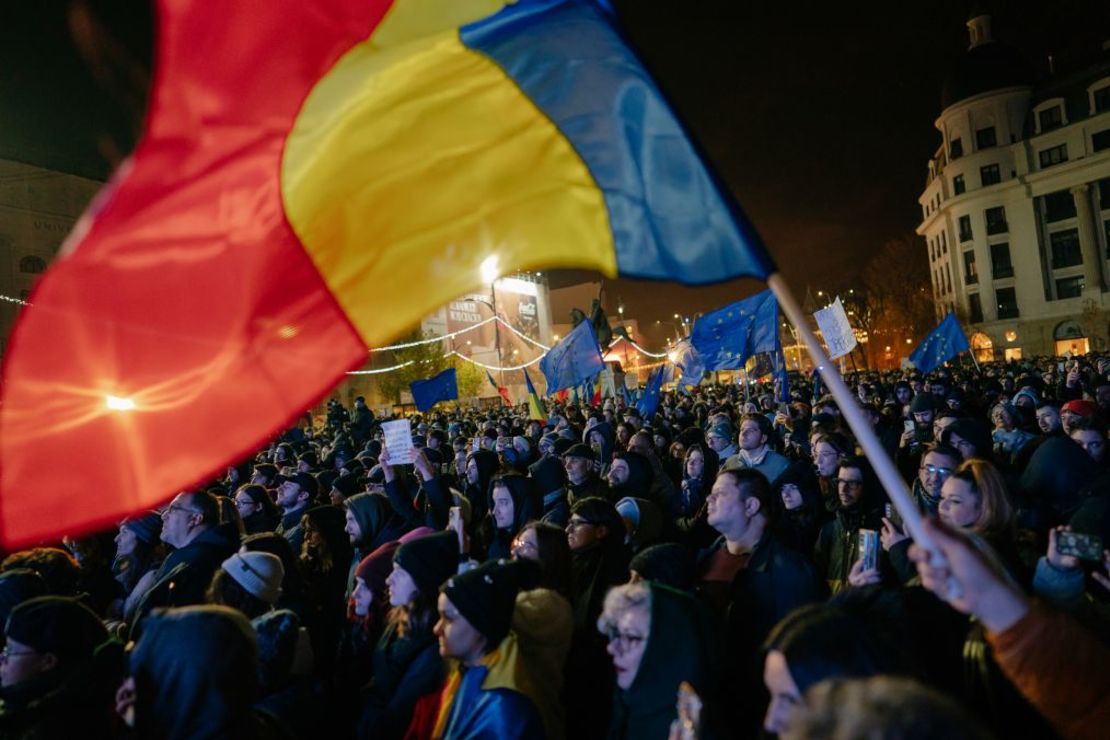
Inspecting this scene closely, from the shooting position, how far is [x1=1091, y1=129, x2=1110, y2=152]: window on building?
5569 centimetres

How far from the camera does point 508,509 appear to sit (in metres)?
5.65

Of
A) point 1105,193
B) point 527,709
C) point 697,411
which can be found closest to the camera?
point 527,709

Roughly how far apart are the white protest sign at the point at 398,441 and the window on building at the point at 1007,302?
6847cm

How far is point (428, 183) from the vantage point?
299cm

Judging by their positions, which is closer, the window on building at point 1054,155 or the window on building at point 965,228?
the window on building at point 1054,155

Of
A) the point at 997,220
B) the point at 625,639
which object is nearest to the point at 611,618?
the point at 625,639

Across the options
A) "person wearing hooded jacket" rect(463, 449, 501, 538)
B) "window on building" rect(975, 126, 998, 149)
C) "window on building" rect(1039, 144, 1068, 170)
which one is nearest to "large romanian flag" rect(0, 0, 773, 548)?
"person wearing hooded jacket" rect(463, 449, 501, 538)

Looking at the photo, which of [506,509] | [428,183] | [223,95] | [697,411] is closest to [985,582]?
[428,183]

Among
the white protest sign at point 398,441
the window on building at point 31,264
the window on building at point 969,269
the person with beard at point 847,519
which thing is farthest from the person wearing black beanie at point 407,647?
the window on building at point 969,269

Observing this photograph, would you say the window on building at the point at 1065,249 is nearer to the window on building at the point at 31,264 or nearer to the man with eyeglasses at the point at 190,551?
the man with eyeglasses at the point at 190,551

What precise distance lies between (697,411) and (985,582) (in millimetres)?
16321

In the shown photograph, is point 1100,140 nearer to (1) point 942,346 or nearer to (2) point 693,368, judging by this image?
(1) point 942,346

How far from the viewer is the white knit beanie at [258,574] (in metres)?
3.83

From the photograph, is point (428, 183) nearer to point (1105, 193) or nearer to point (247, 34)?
point (247, 34)
